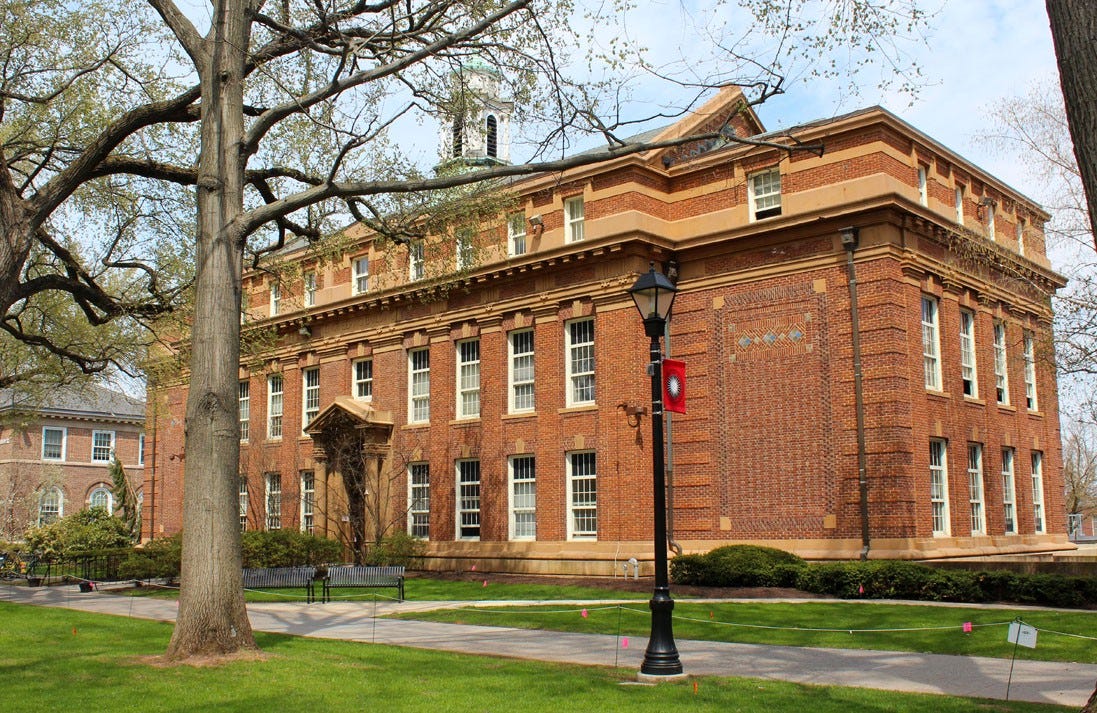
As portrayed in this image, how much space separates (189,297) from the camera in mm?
23797

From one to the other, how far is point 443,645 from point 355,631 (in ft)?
8.68

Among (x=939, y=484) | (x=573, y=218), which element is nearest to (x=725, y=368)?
(x=939, y=484)

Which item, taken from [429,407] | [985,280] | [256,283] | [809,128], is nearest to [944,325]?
[985,280]

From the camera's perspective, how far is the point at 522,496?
2973cm

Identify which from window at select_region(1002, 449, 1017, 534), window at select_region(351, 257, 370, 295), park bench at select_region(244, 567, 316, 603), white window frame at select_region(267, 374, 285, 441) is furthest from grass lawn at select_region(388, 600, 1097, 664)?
white window frame at select_region(267, 374, 285, 441)

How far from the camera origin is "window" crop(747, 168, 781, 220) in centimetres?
2672

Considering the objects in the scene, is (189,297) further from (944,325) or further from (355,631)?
(944,325)

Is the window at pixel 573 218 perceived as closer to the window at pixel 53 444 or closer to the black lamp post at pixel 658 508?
the black lamp post at pixel 658 508

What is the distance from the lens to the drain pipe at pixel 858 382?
23.8 metres

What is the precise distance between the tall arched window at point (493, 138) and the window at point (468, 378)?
1265 centimetres

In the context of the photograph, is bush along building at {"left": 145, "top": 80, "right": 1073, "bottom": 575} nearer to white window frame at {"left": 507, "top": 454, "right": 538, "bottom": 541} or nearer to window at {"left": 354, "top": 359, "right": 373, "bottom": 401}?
white window frame at {"left": 507, "top": 454, "right": 538, "bottom": 541}

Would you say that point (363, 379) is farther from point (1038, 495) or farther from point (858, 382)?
point (1038, 495)

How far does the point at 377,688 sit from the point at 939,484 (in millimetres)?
18570

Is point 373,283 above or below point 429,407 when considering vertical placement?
above
